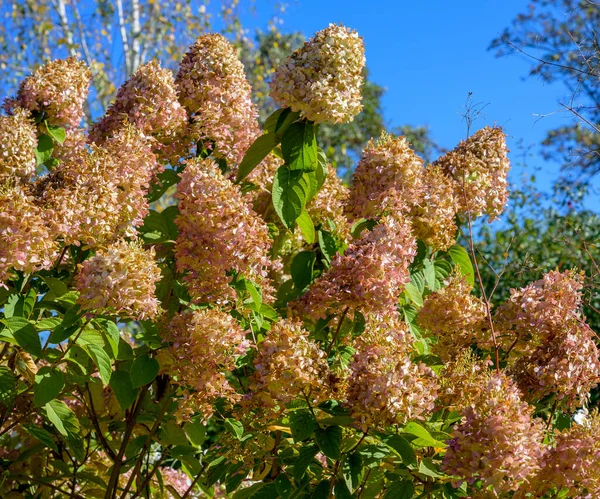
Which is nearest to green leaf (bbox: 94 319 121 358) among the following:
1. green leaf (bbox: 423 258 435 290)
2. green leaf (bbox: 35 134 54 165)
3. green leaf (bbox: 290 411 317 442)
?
green leaf (bbox: 290 411 317 442)

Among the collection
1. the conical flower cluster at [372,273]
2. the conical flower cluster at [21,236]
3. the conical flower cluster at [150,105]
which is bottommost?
the conical flower cluster at [21,236]

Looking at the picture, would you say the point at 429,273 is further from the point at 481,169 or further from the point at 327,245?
the point at 481,169

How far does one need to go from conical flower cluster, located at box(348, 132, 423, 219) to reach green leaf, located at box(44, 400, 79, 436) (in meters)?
1.03

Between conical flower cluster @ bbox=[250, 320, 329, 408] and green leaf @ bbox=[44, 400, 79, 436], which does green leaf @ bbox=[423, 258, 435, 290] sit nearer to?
conical flower cluster @ bbox=[250, 320, 329, 408]

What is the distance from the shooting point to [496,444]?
1567mm

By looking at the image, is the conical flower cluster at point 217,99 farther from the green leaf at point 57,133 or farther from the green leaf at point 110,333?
the green leaf at point 110,333

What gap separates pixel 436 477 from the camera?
183 centimetres

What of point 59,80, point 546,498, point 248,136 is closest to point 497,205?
point 248,136

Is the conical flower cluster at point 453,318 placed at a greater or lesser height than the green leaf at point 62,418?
greater

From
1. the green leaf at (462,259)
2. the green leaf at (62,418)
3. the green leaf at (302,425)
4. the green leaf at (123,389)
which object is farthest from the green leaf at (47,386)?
the green leaf at (462,259)

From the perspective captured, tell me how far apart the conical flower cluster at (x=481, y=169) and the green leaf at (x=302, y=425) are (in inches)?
43.3

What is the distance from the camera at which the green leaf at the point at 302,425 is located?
1.78 metres

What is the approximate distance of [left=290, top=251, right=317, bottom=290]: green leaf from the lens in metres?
2.41

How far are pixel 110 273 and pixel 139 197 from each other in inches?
17.2
